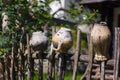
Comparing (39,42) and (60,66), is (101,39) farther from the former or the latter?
(39,42)

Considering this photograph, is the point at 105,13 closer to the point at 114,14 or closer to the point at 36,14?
the point at 114,14

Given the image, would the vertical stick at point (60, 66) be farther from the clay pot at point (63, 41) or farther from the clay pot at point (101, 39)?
the clay pot at point (101, 39)

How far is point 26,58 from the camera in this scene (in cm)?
422

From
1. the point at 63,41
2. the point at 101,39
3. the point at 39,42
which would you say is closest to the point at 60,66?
the point at 63,41

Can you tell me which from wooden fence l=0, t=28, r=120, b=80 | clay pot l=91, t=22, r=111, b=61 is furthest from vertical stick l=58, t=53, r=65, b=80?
clay pot l=91, t=22, r=111, b=61

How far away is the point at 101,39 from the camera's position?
3189mm

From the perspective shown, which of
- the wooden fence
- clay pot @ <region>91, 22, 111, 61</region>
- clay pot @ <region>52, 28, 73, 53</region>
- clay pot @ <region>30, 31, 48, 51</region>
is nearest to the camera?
clay pot @ <region>91, 22, 111, 61</region>

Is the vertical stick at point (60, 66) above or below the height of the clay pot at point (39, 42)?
below

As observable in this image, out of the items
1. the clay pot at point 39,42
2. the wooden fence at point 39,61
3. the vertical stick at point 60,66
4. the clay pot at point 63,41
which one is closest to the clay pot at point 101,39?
the wooden fence at point 39,61

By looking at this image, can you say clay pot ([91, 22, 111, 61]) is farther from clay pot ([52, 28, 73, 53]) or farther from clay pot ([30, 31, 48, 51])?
clay pot ([30, 31, 48, 51])

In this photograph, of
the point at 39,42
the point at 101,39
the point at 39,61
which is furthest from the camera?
the point at 39,61

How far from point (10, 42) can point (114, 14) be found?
9478 millimetres

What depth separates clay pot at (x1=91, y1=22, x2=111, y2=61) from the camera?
10.5 feet

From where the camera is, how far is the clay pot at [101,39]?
3.19 meters
